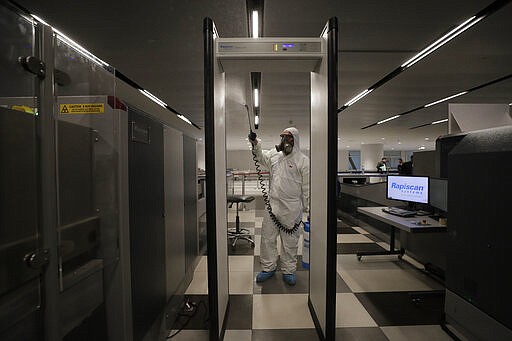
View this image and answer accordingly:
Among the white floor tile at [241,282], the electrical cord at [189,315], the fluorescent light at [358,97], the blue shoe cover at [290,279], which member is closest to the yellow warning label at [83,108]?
the electrical cord at [189,315]

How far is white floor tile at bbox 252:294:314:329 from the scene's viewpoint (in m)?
1.68

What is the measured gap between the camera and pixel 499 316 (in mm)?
1174

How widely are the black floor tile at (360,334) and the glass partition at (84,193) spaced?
1.51 metres

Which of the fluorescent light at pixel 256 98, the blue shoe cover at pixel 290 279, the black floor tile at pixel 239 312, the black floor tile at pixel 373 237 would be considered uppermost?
the fluorescent light at pixel 256 98

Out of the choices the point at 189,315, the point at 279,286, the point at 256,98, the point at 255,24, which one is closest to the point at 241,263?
the point at 279,286

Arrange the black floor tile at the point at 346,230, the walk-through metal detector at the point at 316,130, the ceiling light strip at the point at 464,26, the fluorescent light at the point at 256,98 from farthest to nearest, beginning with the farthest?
the fluorescent light at the point at 256,98, the black floor tile at the point at 346,230, the ceiling light strip at the point at 464,26, the walk-through metal detector at the point at 316,130

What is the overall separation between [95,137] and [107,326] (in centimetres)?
96

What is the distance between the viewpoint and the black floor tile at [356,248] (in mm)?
3102

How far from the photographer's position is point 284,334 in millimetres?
1588

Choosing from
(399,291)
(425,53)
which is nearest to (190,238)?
(399,291)

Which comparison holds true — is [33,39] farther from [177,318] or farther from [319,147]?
[177,318]

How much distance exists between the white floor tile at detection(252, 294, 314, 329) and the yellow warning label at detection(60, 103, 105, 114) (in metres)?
1.77

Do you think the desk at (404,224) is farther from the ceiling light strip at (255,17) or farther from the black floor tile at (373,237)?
the ceiling light strip at (255,17)

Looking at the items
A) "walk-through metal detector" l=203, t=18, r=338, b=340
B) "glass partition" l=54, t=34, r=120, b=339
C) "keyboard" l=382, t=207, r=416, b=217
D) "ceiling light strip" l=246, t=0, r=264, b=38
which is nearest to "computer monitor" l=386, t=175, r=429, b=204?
"keyboard" l=382, t=207, r=416, b=217
